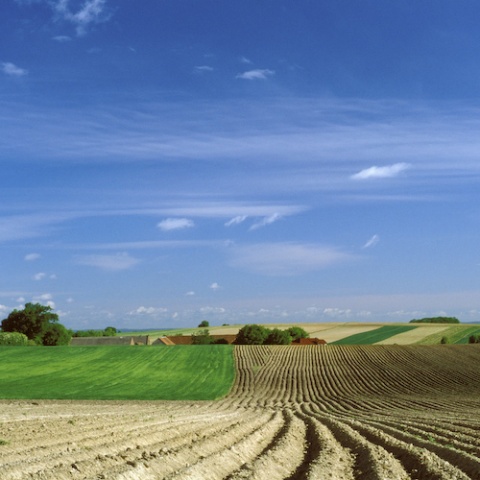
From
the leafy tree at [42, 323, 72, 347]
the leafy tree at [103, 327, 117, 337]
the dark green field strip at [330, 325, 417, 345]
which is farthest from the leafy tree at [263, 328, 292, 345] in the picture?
the leafy tree at [103, 327, 117, 337]

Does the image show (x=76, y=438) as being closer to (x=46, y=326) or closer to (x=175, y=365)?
(x=175, y=365)

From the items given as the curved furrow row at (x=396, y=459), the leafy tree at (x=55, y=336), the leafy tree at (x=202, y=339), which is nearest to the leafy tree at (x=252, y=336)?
the leafy tree at (x=202, y=339)

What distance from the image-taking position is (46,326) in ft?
350

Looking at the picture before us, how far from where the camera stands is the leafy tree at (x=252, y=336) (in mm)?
100812

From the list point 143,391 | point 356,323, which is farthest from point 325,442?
point 356,323

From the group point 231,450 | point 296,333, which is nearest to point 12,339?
point 296,333

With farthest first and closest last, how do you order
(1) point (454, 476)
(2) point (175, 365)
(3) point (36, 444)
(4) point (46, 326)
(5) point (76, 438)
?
(4) point (46, 326), (2) point (175, 365), (5) point (76, 438), (3) point (36, 444), (1) point (454, 476)

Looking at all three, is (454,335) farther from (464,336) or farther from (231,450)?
(231,450)

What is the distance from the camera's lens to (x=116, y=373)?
6322 cm

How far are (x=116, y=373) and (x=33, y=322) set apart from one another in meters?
49.2

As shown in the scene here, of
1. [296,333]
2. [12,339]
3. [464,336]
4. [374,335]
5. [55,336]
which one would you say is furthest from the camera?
[374,335]

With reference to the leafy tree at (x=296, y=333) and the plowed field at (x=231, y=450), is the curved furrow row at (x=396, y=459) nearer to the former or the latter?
the plowed field at (x=231, y=450)

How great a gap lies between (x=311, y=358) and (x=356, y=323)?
75.9m

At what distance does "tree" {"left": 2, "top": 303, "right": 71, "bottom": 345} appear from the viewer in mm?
106000
